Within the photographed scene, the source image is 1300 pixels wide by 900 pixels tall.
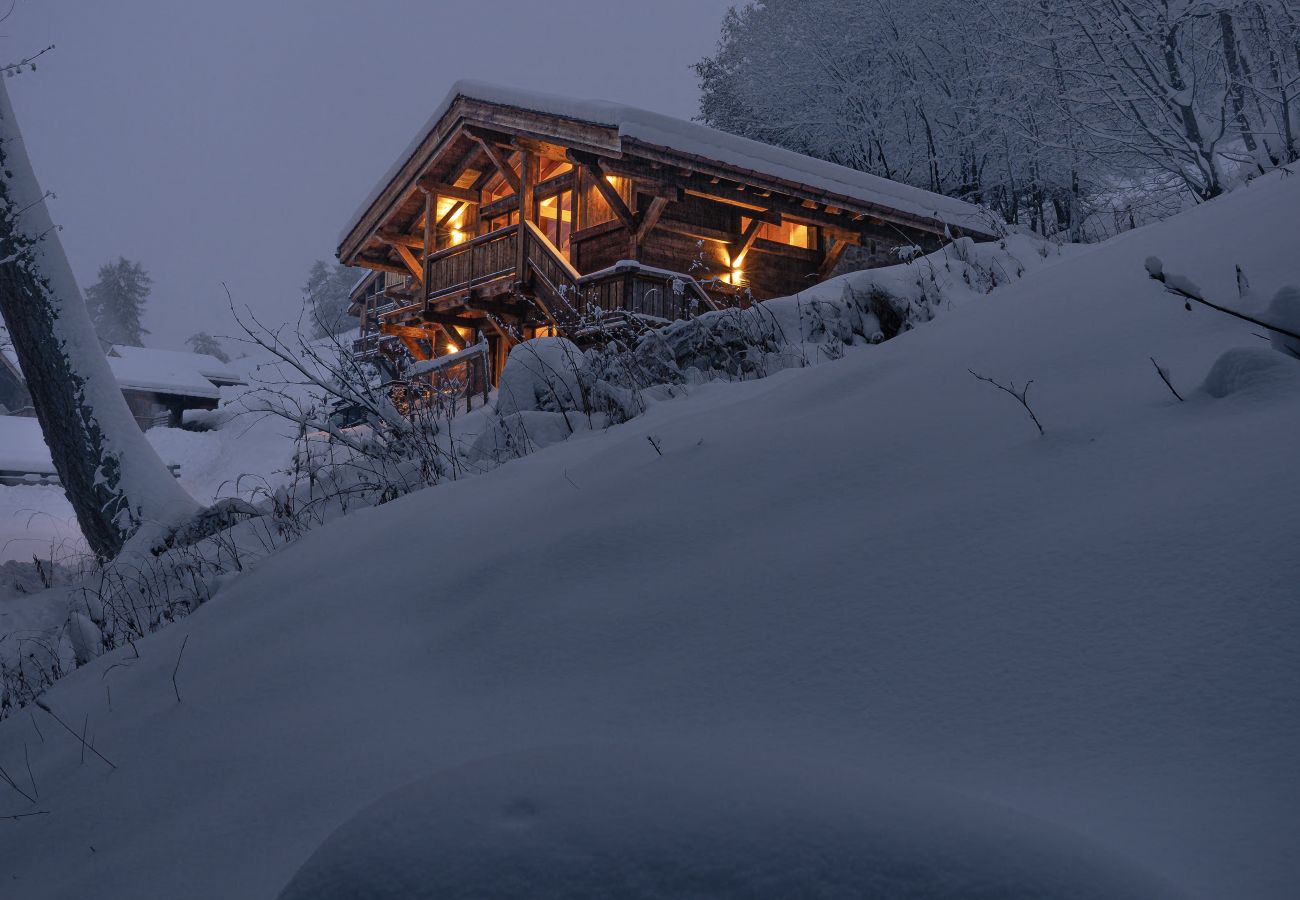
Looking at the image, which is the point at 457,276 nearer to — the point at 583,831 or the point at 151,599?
the point at 151,599

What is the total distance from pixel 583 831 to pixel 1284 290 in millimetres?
1629

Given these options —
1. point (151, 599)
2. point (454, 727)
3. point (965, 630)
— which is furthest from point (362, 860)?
point (151, 599)

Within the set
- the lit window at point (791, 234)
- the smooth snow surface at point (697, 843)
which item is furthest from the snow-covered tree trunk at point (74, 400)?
the lit window at point (791, 234)

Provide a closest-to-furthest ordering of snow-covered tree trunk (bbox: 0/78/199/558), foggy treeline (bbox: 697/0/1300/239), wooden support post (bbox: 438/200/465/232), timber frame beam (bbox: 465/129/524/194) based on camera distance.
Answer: snow-covered tree trunk (bbox: 0/78/199/558) < foggy treeline (bbox: 697/0/1300/239) < timber frame beam (bbox: 465/129/524/194) < wooden support post (bbox: 438/200/465/232)

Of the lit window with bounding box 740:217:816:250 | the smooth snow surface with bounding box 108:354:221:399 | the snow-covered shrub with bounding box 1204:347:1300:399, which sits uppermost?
the smooth snow surface with bounding box 108:354:221:399

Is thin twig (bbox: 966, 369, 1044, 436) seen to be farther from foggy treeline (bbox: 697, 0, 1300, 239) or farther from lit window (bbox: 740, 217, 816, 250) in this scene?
lit window (bbox: 740, 217, 816, 250)

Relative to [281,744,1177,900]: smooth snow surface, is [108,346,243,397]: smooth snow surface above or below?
above

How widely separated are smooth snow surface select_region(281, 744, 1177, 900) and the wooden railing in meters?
13.2

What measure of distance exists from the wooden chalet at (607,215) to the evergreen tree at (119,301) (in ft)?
150

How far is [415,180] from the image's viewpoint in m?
15.6

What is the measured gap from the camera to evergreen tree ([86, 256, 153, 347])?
53.8 meters

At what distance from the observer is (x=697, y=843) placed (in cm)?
79

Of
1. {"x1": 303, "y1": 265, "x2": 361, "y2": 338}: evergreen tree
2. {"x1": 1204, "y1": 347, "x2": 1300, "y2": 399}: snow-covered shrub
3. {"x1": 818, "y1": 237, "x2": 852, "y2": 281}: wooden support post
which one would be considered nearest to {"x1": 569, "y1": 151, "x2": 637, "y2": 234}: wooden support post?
{"x1": 818, "y1": 237, "x2": 852, "y2": 281}: wooden support post

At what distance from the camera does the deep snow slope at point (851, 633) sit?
38.4 inches
